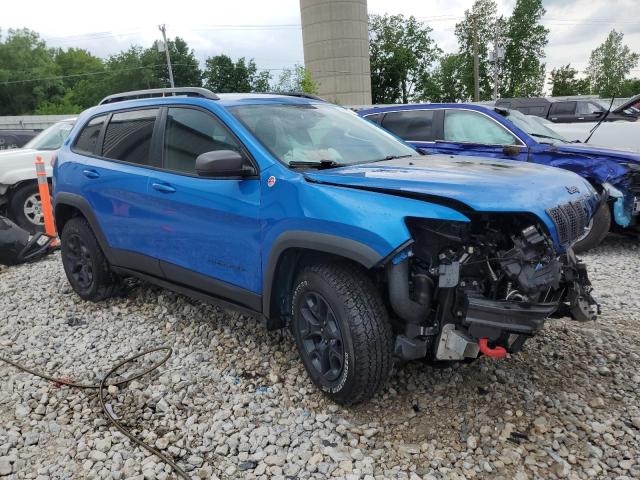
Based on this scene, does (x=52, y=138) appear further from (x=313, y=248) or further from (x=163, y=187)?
(x=313, y=248)

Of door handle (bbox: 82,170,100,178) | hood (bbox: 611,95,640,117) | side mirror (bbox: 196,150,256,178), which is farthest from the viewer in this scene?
hood (bbox: 611,95,640,117)

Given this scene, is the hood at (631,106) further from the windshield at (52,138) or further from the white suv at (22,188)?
the windshield at (52,138)

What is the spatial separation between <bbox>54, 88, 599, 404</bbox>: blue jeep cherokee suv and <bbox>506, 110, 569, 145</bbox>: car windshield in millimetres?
3491

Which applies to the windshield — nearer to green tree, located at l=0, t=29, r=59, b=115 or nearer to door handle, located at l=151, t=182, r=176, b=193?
door handle, located at l=151, t=182, r=176, b=193


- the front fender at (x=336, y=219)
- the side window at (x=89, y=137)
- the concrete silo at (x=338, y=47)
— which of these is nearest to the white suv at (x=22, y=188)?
the side window at (x=89, y=137)

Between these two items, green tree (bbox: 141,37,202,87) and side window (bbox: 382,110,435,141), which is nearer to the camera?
side window (bbox: 382,110,435,141)

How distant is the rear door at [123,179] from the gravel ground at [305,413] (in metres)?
0.73

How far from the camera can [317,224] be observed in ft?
9.53

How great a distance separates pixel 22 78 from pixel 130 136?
75492mm

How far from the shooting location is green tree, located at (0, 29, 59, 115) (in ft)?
220

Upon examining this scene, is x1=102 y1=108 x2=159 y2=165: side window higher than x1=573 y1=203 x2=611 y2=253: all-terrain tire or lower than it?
higher

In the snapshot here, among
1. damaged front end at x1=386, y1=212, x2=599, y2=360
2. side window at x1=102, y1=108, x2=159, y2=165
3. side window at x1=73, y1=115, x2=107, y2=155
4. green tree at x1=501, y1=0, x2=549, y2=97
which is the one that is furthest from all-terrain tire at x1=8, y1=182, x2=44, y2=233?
green tree at x1=501, y1=0, x2=549, y2=97

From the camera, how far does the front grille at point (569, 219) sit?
268 centimetres

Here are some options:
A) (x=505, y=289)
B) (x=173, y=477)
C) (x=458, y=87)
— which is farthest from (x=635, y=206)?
(x=458, y=87)
